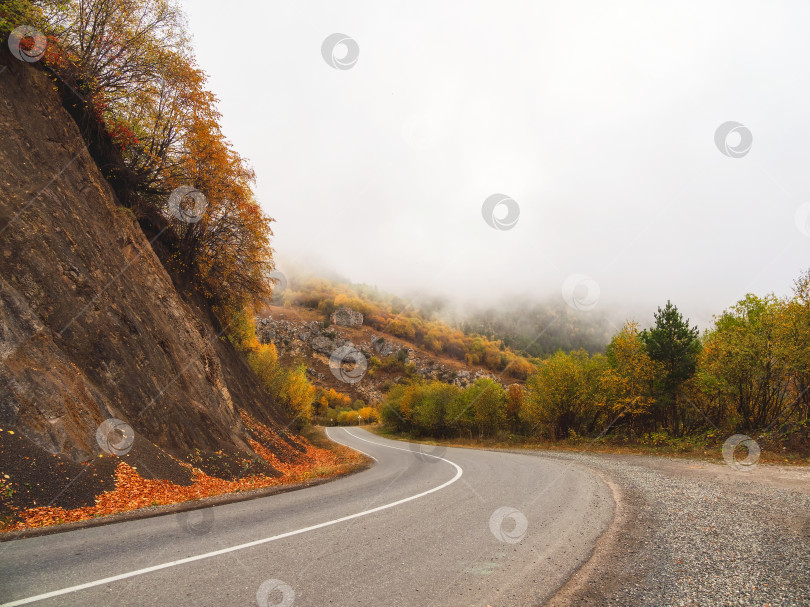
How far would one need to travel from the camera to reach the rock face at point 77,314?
8.46 metres

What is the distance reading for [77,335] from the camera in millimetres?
10195

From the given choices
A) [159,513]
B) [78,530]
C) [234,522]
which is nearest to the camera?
[78,530]

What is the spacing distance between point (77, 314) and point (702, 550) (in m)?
14.4

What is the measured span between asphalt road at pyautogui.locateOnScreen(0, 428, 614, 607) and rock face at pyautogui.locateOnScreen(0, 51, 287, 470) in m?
3.81

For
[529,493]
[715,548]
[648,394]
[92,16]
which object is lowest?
[529,493]

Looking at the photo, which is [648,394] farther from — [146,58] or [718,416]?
[146,58]

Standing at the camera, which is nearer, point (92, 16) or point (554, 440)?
point (92, 16)

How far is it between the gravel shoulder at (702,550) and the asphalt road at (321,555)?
0.38 m

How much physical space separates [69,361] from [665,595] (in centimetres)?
1254

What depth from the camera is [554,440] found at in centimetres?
3341

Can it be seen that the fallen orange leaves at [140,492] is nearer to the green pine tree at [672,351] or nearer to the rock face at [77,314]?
the rock face at [77,314]

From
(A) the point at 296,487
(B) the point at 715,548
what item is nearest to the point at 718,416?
(B) the point at 715,548

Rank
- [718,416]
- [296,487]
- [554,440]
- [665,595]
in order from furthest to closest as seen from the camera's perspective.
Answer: [554,440]
[718,416]
[296,487]
[665,595]

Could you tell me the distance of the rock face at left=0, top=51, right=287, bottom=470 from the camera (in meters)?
8.46
